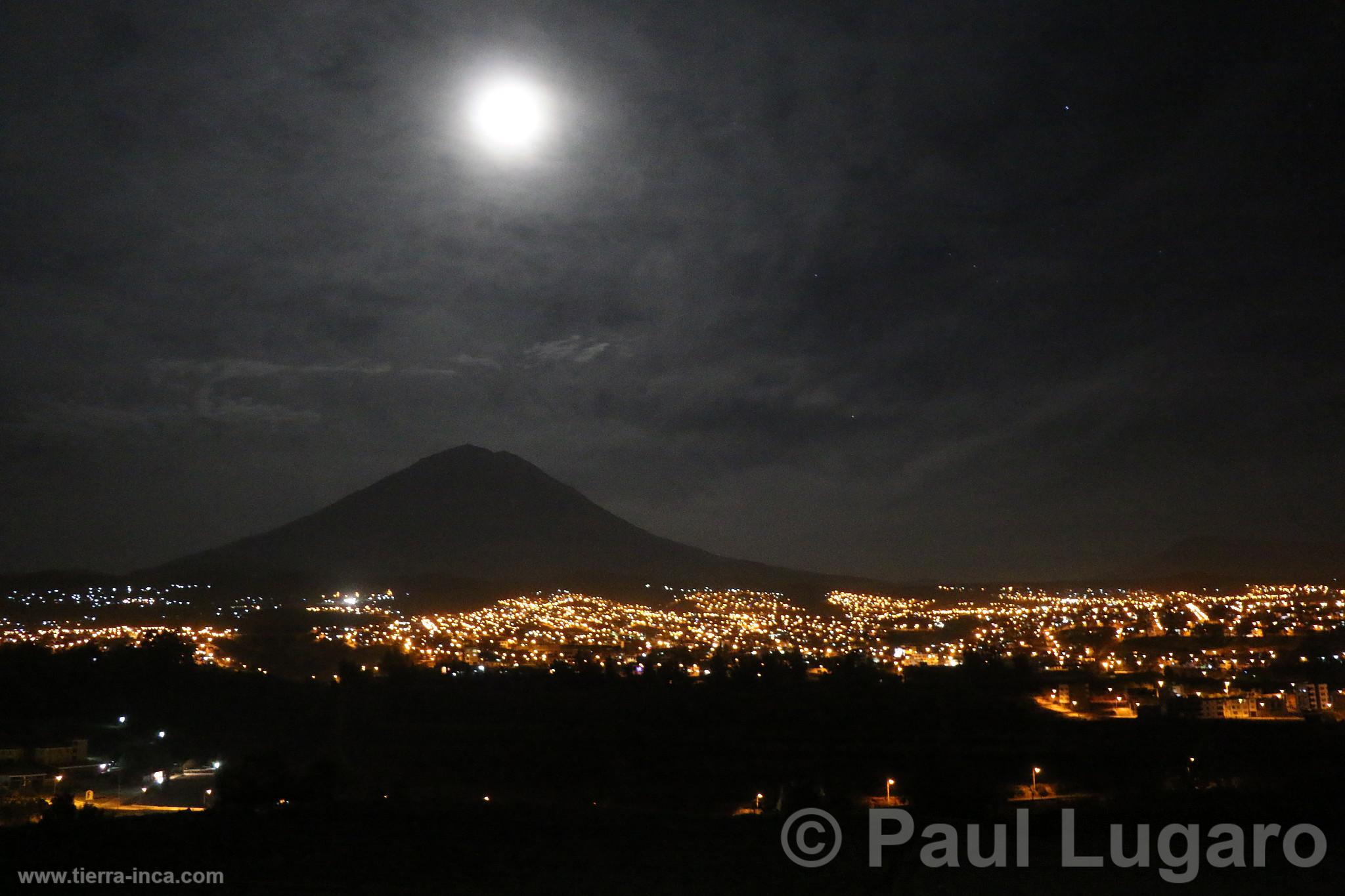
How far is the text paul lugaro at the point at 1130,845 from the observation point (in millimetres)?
8344

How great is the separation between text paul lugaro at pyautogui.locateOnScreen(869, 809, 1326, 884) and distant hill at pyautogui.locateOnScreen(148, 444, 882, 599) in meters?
46.6

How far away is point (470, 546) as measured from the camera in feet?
274

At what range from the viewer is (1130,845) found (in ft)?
29.5

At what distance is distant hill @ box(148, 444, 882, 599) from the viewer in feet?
204

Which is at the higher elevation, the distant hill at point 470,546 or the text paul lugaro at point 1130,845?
the distant hill at point 470,546

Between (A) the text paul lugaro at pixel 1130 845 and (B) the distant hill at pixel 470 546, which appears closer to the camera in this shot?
(A) the text paul lugaro at pixel 1130 845

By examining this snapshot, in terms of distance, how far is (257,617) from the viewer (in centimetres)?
3734

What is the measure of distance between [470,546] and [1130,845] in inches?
3059

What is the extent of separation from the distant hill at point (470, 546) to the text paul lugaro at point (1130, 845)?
46.6m

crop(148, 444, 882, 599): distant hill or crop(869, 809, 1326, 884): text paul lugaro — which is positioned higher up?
crop(148, 444, 882, 599): distant hill

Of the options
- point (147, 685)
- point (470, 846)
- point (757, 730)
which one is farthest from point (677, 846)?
point (147, 685)

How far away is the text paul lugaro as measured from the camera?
328 inches

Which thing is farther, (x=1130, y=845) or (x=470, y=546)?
(x=470, y=546)

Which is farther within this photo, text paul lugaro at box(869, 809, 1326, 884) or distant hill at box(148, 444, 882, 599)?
distant hill at box(148, 444, 882, 599)
